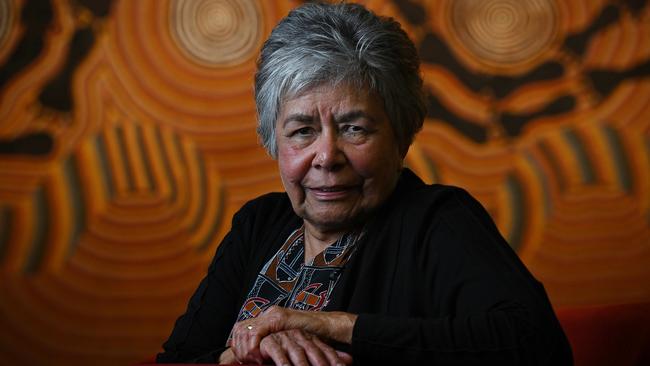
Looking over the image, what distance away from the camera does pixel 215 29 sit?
354 centimetres

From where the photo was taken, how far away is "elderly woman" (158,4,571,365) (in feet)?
4.87

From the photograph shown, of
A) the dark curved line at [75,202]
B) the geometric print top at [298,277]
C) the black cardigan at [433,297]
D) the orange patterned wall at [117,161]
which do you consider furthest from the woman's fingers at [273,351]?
the dark curved line at [75,202]

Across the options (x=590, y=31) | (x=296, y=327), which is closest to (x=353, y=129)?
(x=296, y=327)

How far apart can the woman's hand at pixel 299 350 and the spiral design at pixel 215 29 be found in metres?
2.14

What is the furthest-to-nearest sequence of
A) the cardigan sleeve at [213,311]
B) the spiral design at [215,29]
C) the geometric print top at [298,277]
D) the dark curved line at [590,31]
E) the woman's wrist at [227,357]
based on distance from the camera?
1. the spiral design at [215,29]
2. the dark curved line at [590,31]
3. the cardigan sleeve at [213,311]
4. the geometric print top at [298,277]
5. the woman's wrist at [227,357]

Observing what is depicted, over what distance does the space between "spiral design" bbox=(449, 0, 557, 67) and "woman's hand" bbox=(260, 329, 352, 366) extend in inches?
82.3

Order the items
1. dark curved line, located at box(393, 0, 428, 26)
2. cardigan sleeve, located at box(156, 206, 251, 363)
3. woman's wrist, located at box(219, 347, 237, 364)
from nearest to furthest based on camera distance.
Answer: woman's wrist, located at box(219, 347, 237, 364) < cardigan sleeve, located at box(156, 206, 251, 363) < dark curved line, located at box(393, 0, 428, 26)

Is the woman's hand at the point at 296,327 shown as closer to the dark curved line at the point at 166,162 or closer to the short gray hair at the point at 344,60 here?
the short gray hair at the point at 344,60

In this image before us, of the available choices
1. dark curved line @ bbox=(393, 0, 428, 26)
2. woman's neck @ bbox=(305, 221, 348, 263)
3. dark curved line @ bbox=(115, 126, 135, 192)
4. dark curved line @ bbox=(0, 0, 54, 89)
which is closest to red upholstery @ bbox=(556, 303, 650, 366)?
woman's neck @ bbox=(305, 221, 348, 263)

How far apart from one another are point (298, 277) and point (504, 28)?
5.96 feet

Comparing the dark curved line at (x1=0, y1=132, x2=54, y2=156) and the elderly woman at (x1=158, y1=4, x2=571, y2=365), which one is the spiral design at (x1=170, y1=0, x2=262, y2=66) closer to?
the dark curved line at (x1=0, y1=132, x2=54, y2=156)

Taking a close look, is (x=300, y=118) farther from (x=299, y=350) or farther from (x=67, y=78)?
(x=67, y=78)

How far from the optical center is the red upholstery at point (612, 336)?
77.9 inches

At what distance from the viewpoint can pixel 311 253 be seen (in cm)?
190
